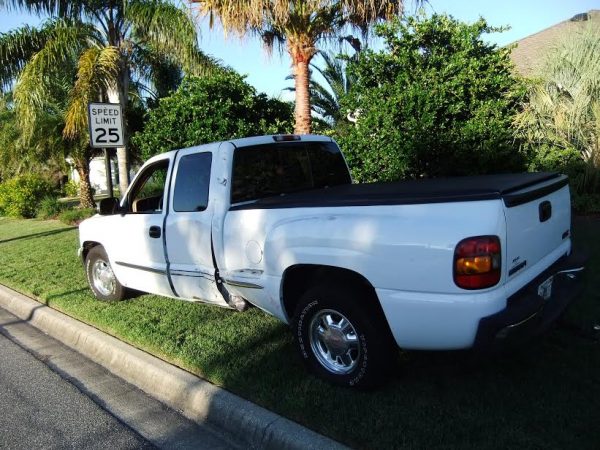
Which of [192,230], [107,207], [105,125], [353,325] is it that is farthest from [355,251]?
[105,125]

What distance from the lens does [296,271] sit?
13.0 feet

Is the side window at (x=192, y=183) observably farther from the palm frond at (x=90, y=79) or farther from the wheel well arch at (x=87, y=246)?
the palm frond at (x=90, y=79)

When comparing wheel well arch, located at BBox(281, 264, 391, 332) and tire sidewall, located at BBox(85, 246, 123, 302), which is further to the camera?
tire sidewall, located at BBox(85, 246, 123, 302)

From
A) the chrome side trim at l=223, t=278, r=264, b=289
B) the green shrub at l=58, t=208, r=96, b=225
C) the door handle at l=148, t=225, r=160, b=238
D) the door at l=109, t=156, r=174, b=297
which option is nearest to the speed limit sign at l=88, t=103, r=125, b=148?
the door at l=109, t=156, r=174, b=297

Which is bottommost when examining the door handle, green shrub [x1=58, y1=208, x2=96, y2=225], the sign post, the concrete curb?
the concrete curb

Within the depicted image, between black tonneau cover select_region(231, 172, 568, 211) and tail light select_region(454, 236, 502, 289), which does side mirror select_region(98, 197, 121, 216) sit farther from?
tail light select_region(454, 236, 502, 289)

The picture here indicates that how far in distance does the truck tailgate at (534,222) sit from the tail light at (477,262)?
124 millimetres

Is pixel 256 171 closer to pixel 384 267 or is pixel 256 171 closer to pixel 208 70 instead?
pixel 384 267

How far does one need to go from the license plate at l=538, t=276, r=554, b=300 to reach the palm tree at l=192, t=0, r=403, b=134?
271 inches

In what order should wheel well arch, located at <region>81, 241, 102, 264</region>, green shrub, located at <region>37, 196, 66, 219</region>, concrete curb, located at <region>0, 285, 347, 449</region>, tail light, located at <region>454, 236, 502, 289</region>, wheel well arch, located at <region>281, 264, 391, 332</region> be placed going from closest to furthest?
1. tail light, located at <region>454, 236, 502, 289</region>
2. concrete curb, located at <region>0, 285, 347, 449</region>
3. wheel well arch, located at <region>281, 264, 391, 332</region>
4. wheel well arch, located at <region>81, 241, 102, 264</region>
5. green shrub, located at <region>37, 196, 66, 219</region>

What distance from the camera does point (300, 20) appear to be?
9742mm

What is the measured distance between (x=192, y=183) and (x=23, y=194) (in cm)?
1821

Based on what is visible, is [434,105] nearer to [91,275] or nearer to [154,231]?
[154,231]

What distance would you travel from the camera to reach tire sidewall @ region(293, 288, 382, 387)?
3.53 metres
